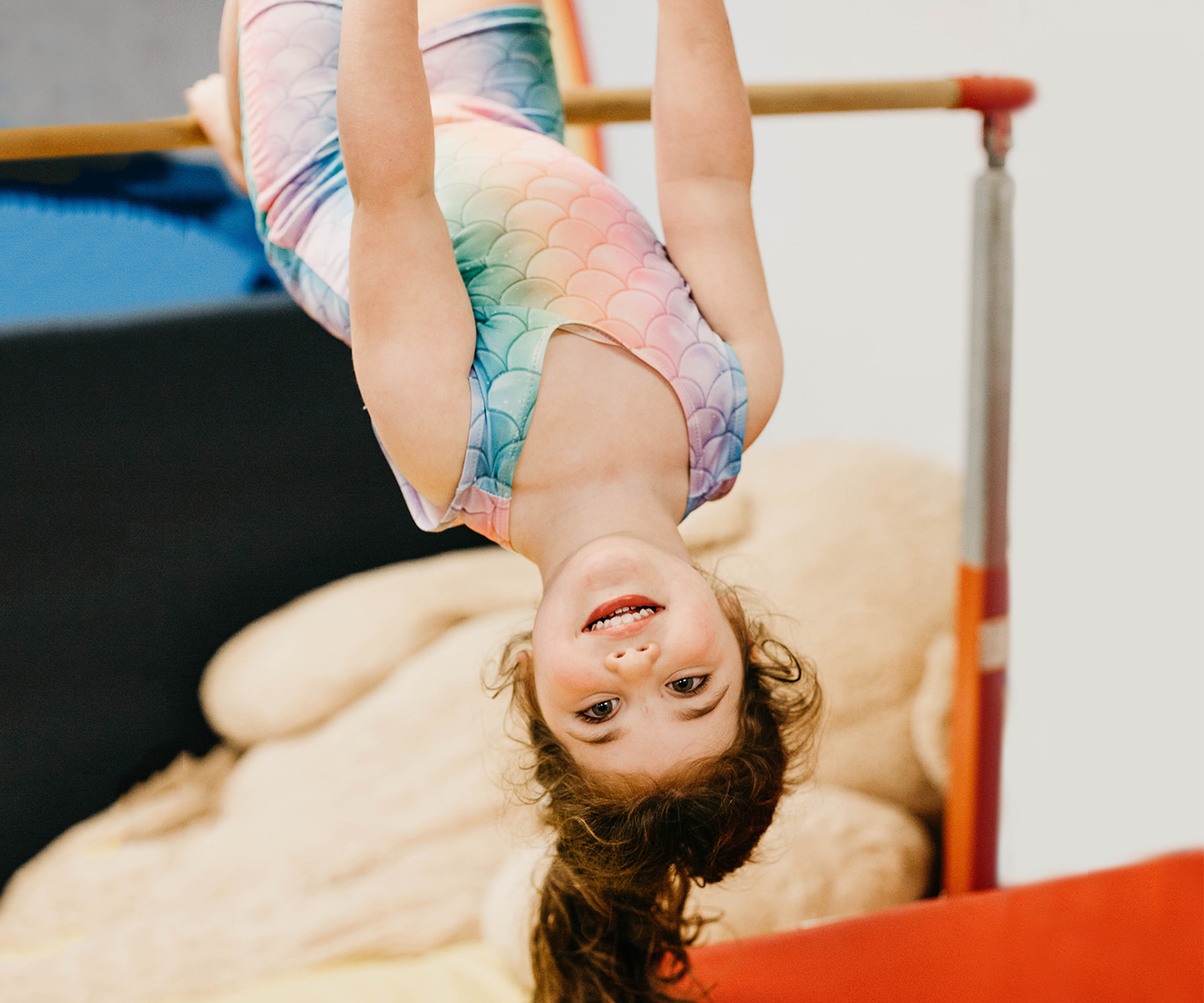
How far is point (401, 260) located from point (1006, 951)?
3.45 ft

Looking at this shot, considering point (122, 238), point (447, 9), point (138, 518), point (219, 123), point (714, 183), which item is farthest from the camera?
point (122, 238)

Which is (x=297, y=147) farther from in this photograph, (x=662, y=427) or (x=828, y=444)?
(x=828, y=444)

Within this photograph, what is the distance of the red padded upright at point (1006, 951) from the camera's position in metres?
1.20

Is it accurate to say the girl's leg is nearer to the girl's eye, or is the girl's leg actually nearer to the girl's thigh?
the girl's thigh

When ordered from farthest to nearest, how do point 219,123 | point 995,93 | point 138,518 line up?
point 138,518 < point 995,93 < point 219,123

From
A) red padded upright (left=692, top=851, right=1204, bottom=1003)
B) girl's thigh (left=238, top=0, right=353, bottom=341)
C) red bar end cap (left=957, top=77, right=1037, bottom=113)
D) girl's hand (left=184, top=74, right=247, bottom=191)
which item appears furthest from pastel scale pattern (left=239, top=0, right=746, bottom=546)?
red padded upright (left=692, top=851, right=1204, bottom=1003)

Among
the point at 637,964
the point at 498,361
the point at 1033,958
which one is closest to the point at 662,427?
the point at 498,361

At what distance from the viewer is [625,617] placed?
2.36 feet

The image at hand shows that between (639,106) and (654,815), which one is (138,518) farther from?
(654,815)

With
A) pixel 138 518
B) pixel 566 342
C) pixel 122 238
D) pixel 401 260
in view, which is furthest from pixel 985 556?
pixel 122 238

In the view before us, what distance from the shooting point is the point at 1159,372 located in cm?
149

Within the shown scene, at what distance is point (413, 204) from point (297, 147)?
0.24 metres

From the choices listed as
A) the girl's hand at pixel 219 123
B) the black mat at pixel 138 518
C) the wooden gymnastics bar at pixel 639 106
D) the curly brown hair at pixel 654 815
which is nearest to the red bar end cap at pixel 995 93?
the wooden gymnastics bar at pixel 639 106

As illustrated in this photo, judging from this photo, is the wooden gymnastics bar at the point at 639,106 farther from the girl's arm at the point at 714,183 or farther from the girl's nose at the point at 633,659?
the girl's nose at the point at 633,659
